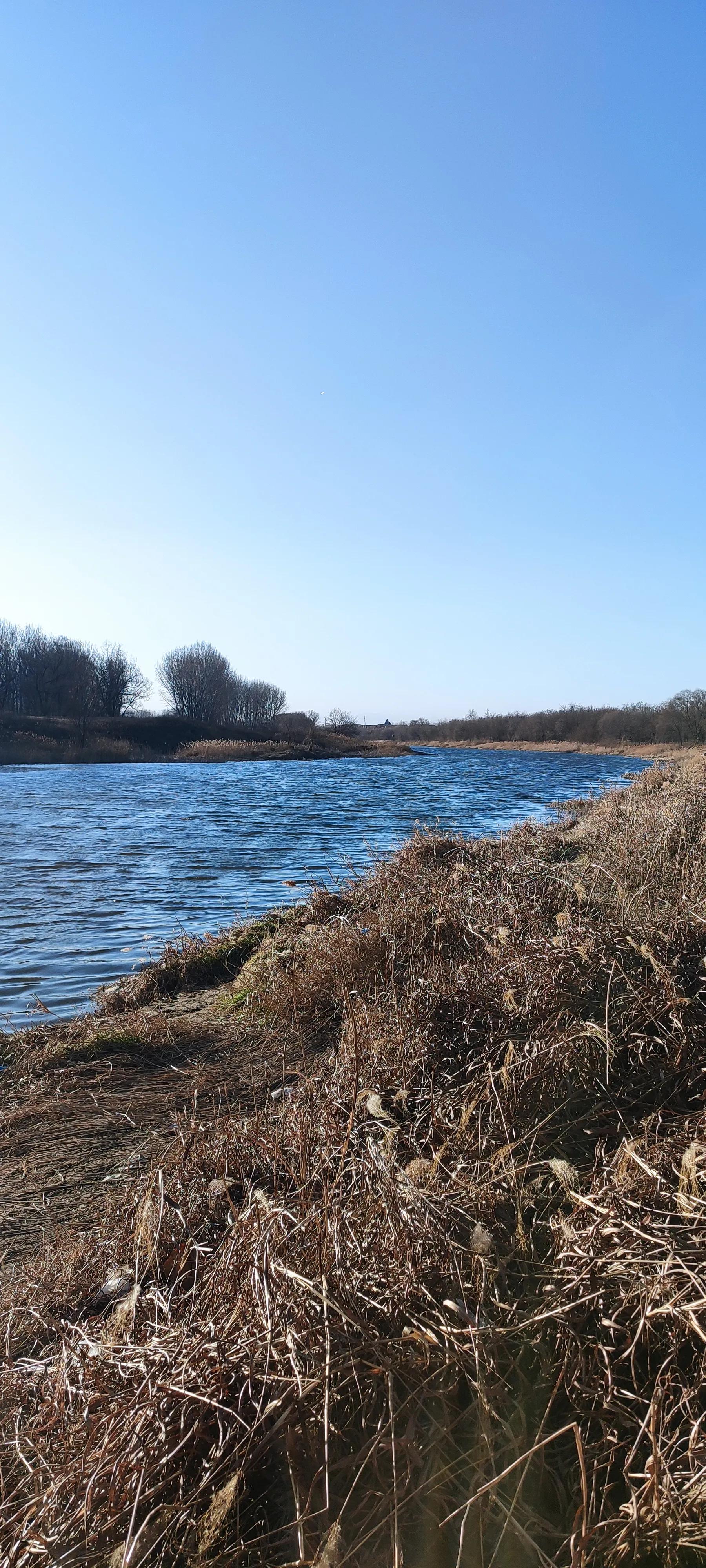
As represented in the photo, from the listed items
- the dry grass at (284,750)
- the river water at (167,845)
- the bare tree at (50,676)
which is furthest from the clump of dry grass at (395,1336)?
the bare tree at (50,676)

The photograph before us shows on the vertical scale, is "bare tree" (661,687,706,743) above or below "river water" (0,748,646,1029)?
above

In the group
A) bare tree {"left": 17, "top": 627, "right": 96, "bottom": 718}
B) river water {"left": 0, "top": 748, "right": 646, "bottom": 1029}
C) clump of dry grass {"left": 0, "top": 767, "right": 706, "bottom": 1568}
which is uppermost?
bare tree {"left": 17, "top": 627, "right": 96, "bottom": 718}

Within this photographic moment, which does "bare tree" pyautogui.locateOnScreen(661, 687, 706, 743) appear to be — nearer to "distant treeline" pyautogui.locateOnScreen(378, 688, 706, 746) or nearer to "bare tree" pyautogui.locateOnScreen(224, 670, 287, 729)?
"distant treeline" pyautogui.locateOnScreen(378, 688, 706, 746)

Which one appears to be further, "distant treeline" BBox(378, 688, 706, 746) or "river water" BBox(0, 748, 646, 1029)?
"distant treeline" BBox(378, 688, 706, 746)

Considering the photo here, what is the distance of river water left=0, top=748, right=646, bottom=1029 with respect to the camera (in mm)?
9570

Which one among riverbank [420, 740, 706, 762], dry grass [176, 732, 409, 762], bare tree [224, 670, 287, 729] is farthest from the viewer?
bare tree [224, 670, 287, 729]

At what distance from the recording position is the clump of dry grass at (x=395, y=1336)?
170 centimetres

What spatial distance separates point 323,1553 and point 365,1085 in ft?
6.29

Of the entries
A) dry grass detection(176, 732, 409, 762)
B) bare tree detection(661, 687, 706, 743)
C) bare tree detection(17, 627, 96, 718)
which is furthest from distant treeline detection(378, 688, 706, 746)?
bare tree detection(17, 627, 96, 718)

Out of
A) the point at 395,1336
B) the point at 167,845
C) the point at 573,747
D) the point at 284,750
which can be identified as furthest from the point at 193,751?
the point at 395,1336

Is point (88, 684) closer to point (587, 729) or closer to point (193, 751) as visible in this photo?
point (193, 751)

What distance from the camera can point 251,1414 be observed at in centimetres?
185

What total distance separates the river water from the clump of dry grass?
4.71 meters

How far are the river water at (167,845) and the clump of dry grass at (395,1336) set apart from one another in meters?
4.71
